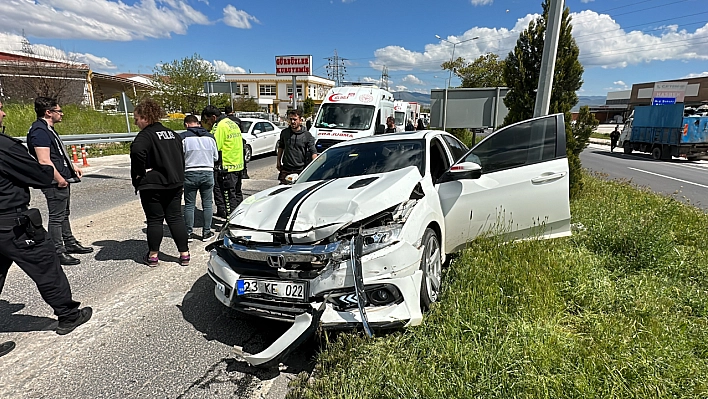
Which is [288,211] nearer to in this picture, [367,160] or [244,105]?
[367,160]

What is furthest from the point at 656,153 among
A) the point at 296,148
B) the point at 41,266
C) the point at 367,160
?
the point at 41,266

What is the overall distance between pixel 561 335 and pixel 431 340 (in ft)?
2.99

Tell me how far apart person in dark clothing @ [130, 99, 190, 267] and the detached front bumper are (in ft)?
6.95

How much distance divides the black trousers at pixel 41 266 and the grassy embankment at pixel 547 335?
213 cm

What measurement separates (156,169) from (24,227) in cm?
149

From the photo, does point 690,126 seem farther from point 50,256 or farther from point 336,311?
point 50,256

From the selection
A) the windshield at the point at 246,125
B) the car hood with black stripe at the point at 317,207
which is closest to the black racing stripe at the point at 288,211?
the car hood with black stripe at the point at 317,207

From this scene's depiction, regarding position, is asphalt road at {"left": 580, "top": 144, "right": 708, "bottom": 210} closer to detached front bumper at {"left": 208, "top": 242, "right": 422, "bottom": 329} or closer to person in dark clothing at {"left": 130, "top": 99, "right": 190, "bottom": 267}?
detached front bumper at {"left": 208, "top": 242, "right": 422, "bottom": 329}

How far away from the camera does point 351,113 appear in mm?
12852

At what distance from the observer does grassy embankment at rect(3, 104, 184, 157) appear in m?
16.7

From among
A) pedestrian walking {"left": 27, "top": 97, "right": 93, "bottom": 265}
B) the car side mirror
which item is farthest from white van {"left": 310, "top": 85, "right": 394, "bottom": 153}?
the car side mirror

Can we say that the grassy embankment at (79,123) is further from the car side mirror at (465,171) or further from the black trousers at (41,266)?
the car side mirror at (465,171)

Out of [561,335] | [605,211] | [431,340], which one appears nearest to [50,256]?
[431,340]

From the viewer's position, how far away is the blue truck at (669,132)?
17594mm
